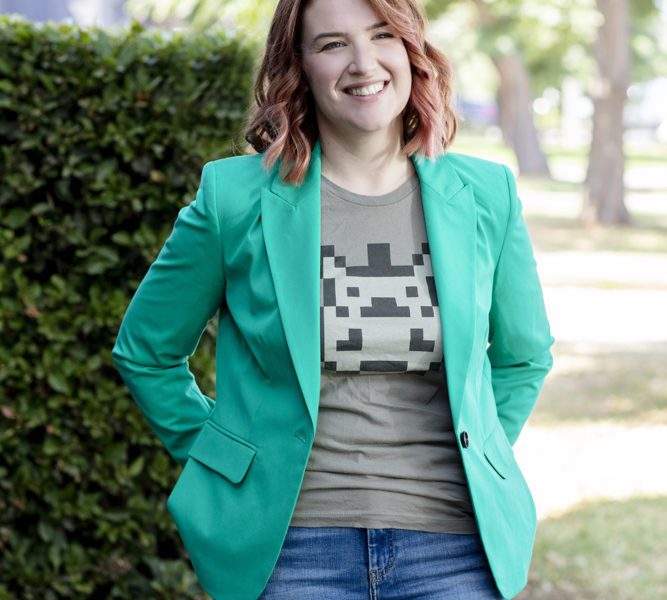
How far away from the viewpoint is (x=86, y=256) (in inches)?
157

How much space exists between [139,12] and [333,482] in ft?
48.9

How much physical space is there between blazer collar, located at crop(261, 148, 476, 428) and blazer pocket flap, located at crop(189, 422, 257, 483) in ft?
0.81

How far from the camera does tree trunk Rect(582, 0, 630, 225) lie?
67.1 ft

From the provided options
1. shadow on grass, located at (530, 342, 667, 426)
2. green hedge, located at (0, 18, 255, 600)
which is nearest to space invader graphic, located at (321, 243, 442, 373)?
green hedge, located at (0, 18, 255, 600)

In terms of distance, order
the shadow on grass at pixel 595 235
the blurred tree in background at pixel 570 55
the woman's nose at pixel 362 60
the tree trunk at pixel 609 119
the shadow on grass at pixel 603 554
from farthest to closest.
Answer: the blurred tree in background at pixel 570 55 → the tree trunk at pixel 609 119 → the shadow on grass at pixel 595 235 → the shadow on grass at pixel 603 554 → the woman's nose at pixel 362 60

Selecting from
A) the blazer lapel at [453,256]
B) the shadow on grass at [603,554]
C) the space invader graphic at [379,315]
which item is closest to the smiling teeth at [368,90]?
the blazer lapel at [453,256]

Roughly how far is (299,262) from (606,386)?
741 cm

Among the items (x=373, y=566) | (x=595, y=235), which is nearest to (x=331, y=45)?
(x=373, y=566)

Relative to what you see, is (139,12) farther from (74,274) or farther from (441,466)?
(441,466)

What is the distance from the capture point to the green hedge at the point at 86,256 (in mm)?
3889

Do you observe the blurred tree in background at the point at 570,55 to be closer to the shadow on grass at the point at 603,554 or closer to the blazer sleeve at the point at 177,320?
the shadow on grass at the point at 603,554

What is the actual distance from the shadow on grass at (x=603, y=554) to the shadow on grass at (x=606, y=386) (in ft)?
6.54

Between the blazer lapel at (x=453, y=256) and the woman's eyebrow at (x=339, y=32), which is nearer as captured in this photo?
the blazer lapel at (x=453, y=256)

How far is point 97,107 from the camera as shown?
388cm
